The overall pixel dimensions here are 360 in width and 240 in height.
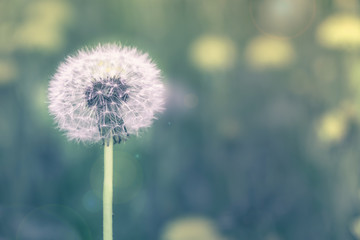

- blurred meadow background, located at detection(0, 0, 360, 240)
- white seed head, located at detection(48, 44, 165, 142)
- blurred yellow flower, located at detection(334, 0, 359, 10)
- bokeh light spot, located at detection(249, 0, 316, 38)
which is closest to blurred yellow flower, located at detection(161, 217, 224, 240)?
blurred meadow background, located at detection(0, 0, 360, 240)

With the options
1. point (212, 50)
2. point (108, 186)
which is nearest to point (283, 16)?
point (212, 50)

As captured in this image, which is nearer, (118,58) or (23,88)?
(118,58)

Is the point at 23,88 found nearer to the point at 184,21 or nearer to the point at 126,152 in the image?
the point at 126,152

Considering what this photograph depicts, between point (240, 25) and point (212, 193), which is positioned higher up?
point (240, 25)

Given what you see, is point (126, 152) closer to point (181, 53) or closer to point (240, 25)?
point (181, 53)

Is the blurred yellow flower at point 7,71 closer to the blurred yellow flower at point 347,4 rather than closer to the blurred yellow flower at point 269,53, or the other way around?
the blurred yellow flower at point 269,53

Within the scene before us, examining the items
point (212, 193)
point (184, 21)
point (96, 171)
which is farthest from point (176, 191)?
point (184, 21)

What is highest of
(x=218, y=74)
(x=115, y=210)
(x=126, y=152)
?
(x=218, y=74)

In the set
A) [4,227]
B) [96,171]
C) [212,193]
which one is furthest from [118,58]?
[4,227]
